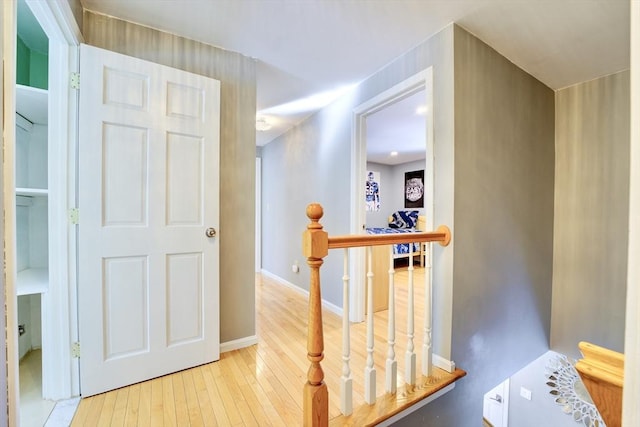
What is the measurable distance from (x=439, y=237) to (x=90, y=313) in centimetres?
205

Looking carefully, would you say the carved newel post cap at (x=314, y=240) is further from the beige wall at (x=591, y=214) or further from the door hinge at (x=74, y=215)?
the beige wall at (x=591, y=214)

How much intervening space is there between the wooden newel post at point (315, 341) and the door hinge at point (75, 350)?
1302 mm

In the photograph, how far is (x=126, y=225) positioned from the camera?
1616 mm

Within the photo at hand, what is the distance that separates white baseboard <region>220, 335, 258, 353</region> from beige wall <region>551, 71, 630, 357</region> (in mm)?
2676

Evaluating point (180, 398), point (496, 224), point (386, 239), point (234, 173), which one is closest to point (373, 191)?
point (496, 224)

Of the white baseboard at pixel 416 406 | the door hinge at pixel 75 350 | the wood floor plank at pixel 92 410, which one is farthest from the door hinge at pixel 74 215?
the white baseboard at pixel 416 406

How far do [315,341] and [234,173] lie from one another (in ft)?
4.43

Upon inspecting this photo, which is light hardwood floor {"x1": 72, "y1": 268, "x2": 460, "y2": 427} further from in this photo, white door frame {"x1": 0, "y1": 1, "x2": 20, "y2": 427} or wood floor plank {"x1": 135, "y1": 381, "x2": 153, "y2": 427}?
white door frame {"x1": 0, "y1": 1, "x2": 20, "y2": 427}

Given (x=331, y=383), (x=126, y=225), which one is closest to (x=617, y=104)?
(x=331, y=383)

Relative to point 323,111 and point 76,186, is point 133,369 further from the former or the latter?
point 323,111

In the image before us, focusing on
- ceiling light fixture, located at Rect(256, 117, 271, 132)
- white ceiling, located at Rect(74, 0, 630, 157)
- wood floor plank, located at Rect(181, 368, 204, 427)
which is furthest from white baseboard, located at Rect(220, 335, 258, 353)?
ceiling light fixture, located at Rect(256, 117, 271, 132)

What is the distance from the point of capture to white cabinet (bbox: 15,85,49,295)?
1717 millimetres

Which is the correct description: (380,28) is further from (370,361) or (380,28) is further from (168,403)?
(168,403)

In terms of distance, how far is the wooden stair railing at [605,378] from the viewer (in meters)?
0.67
